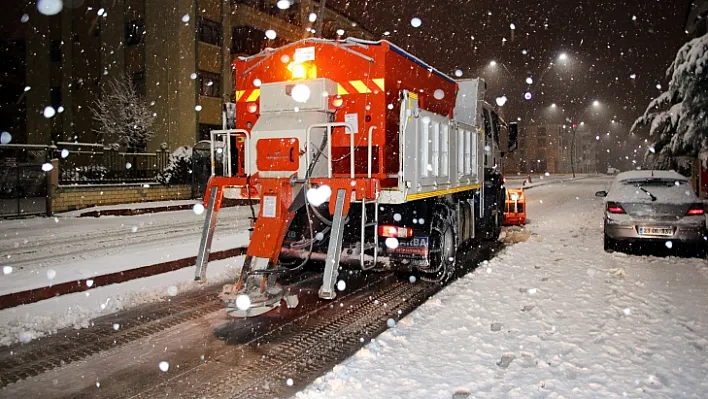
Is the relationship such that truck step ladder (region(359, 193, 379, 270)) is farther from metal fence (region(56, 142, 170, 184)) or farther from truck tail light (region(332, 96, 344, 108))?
metal fence (region(56, 142, 170, 184))

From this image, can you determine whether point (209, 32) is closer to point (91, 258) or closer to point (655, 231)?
point (91, 258)

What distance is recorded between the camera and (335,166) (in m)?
7.43

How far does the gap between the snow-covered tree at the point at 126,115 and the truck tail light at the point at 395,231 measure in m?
26.3

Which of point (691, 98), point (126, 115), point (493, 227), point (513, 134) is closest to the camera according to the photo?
point (493, 227)

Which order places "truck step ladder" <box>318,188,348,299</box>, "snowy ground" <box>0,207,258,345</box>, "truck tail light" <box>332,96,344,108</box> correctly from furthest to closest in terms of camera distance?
"truck tail light" <box>332,96,344,108</box> < "snowy ground" <box>0,207,258,345</box> < "truck step ladder" <box>318,188,348,299</box>

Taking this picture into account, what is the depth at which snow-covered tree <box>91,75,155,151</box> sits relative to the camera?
30281mm

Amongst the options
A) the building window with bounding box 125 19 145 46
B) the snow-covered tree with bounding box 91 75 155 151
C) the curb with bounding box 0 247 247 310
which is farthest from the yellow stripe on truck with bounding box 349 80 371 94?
the building window with bounding box 125 19 145 46

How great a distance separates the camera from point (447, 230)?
8617 millimetres

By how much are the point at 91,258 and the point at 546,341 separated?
8.51m

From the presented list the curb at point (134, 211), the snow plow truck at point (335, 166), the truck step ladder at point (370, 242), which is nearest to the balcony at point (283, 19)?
the curb at point (134, 211)

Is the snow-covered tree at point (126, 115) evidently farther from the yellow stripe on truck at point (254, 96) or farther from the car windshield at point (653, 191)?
the car windshield at point (653, 191)

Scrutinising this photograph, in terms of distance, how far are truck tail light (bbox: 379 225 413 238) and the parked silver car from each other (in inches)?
189

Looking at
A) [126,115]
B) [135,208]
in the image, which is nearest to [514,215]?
[135,208]

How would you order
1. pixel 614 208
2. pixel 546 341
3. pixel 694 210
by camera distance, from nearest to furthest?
pixel 546 341, pixel 694 210, pixel 614 208
